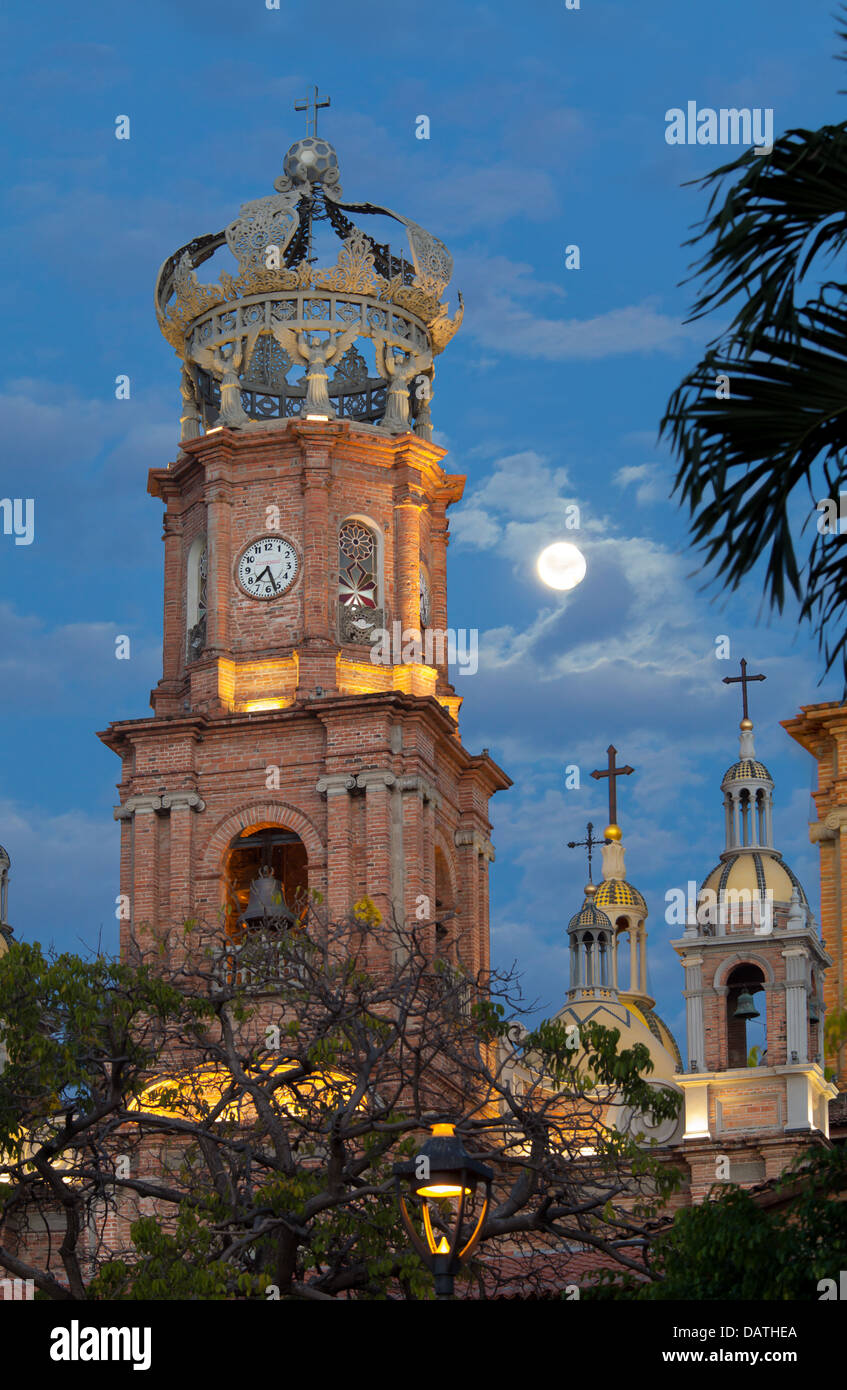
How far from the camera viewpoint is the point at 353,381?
206ft

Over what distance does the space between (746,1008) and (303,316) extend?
58.1 feet

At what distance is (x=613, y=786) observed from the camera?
237 feet

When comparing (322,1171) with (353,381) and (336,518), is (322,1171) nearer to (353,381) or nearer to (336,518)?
(336,518)

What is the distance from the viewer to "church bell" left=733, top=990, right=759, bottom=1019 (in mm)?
54906

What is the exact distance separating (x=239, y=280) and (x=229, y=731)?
33.6 ft

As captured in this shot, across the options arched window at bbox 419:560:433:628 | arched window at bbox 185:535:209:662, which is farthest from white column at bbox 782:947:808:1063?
arched window at bbox 185:535:209:662

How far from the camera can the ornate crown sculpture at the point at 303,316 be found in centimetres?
6097

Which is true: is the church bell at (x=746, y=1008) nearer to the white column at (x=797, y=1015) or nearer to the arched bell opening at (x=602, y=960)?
the white column at (x=797, y=1015)

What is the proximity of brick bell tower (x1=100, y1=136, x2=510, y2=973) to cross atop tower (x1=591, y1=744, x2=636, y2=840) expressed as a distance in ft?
33.9

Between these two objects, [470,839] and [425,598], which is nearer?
[470,839]

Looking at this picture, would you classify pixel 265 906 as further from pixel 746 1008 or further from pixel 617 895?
pixel 617 895

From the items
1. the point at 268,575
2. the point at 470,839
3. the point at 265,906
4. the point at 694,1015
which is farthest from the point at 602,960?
the point at 265,906

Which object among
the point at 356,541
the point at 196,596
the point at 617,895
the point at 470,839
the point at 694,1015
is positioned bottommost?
the point at 694,1015

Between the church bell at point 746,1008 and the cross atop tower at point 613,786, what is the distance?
16503 mm
